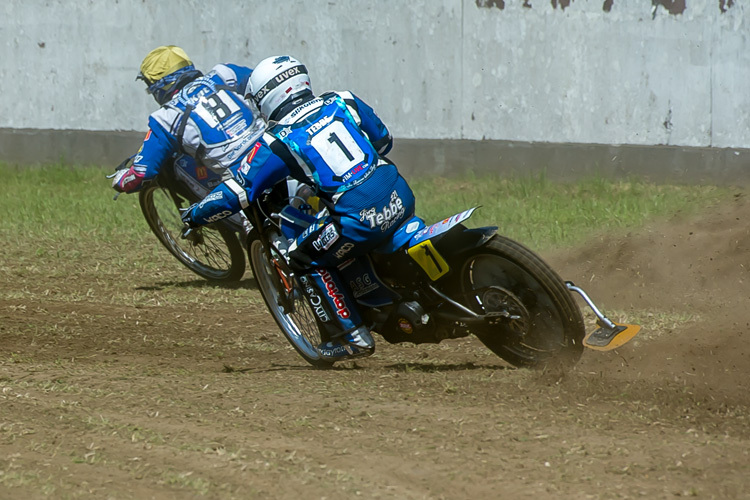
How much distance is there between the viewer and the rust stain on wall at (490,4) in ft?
39.5

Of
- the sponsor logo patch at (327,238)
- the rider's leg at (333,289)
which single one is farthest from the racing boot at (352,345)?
the sponsor logo patch at (327,238)

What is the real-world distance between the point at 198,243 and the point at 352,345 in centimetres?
321

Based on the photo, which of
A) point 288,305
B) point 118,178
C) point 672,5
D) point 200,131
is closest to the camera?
point 288,305

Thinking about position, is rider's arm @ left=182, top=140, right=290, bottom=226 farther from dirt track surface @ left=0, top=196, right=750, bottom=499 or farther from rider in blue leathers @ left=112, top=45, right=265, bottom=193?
rider in blue leathers @ left=112, top=45, right=265, bottom=193

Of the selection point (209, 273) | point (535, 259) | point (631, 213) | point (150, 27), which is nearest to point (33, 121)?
point (150, 27)

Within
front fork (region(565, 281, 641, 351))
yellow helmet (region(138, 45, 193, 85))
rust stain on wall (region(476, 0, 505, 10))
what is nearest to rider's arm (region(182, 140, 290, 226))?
front fork (region(565, 281, 641, 351))

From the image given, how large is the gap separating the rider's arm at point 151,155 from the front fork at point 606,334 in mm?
4170

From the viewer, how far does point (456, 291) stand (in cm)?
543

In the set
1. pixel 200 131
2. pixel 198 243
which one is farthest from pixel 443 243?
pixel 198 243

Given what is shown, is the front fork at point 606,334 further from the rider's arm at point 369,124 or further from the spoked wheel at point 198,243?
the spoked wheel at point 198,243

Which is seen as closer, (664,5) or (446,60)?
(664,5)

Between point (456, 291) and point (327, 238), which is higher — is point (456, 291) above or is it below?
below

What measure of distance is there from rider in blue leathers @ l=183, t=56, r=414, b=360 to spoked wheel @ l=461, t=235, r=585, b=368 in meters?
0.57

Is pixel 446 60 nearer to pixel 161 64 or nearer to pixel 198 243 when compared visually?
pixel 161 64
